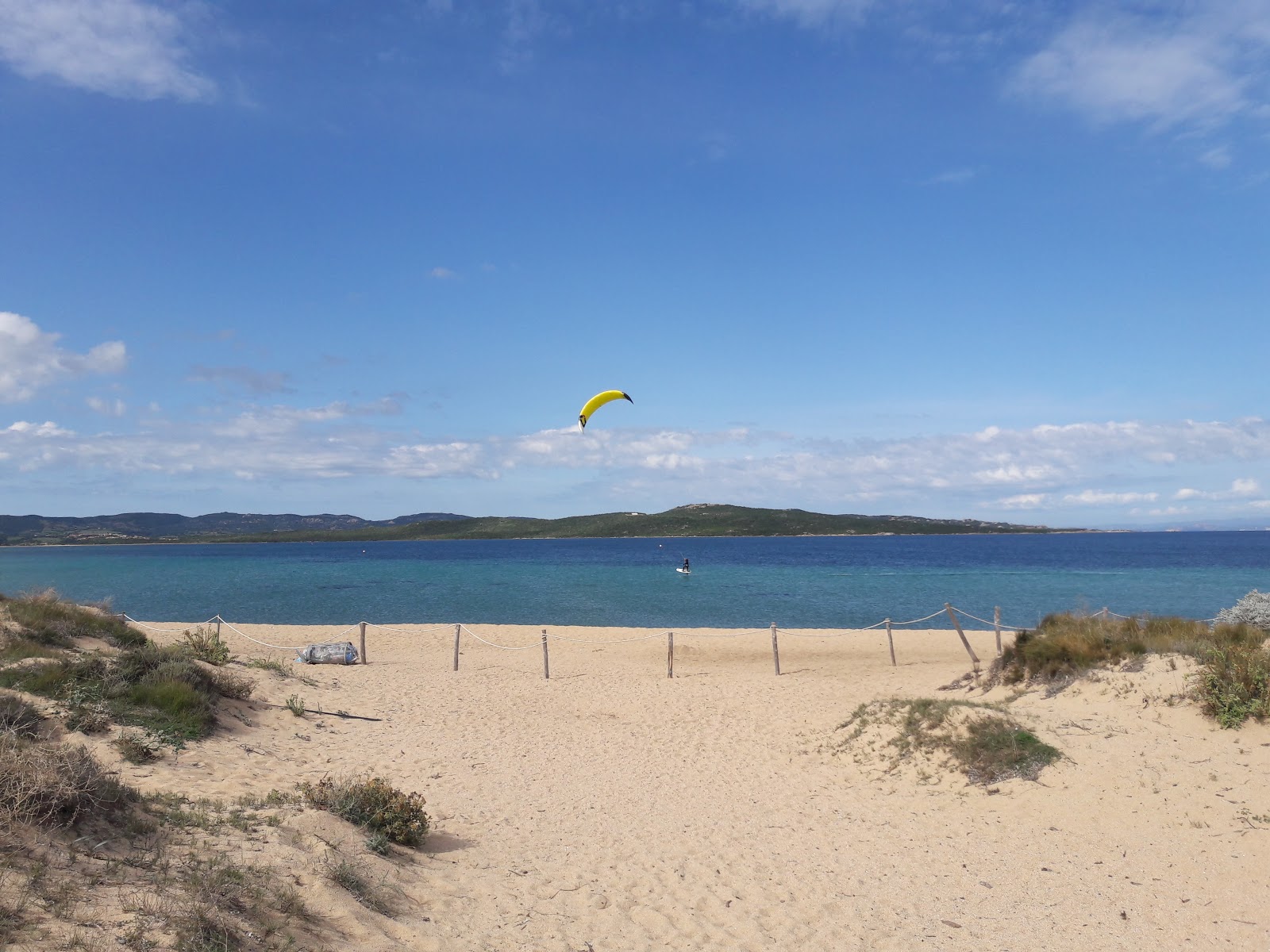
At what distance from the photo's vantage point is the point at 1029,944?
623 cm

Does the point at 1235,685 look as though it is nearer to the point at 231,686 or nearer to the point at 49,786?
the point at 49,786

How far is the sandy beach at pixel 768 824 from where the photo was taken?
6.30m

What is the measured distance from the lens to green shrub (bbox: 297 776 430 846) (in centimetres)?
719

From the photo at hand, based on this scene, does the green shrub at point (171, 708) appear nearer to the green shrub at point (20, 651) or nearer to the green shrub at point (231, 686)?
the green shrub at point (231, 686)

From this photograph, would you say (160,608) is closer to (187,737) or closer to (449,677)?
(449,677)

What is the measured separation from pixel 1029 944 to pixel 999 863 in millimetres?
1604

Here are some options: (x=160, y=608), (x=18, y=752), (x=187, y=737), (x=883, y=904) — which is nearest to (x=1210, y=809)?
(x=883, y=904)

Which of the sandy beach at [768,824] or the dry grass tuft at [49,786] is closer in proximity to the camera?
the dry grass tuft at [49,786]

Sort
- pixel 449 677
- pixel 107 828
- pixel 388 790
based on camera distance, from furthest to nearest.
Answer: pixel 449 677, pixel 388 790, pixel 107 828

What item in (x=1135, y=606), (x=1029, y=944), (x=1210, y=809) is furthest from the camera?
(x=1135, y=606)

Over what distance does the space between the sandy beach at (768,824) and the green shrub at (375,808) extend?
0.95 ft

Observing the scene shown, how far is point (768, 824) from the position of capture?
29.8 feet

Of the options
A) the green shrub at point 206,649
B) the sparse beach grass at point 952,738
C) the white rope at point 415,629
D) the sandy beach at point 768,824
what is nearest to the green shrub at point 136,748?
the sandy beach at point 768,824

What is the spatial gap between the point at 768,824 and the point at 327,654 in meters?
14.7
